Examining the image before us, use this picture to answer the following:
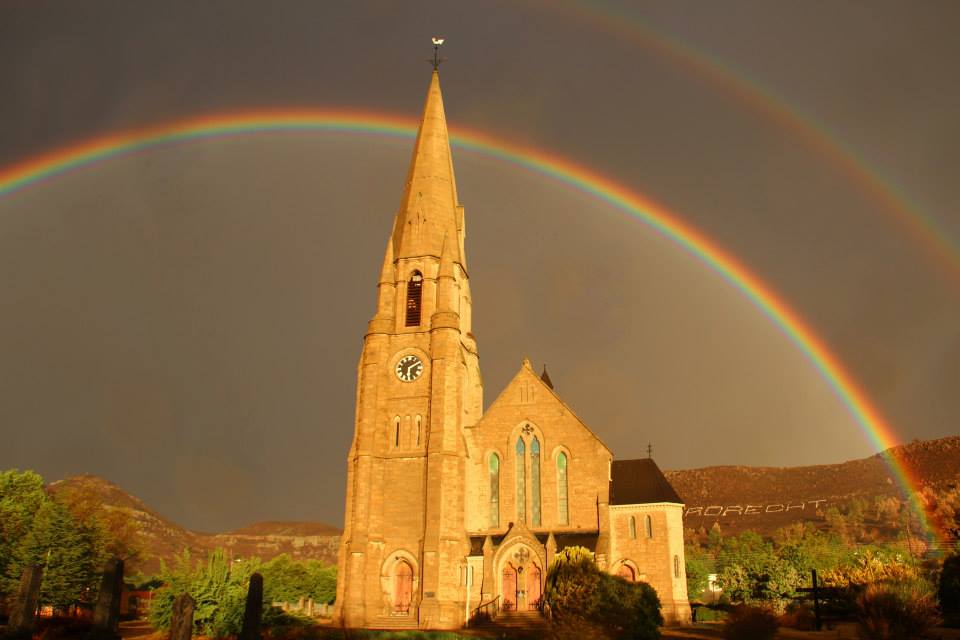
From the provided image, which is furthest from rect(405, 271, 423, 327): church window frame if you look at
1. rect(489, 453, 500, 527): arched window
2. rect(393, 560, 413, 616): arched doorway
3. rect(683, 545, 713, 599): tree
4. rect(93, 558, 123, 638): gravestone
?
rect(683, 545, 713, 599): tree

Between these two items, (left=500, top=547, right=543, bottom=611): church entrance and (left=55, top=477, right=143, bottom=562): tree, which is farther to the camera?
(left=55, top=477, right=143, bottom=562): tree

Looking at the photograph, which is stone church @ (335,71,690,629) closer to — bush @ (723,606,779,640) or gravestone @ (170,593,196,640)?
bush @ (723,606,779,640)

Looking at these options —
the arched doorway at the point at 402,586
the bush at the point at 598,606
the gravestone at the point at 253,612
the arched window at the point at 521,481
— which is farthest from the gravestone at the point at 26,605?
the arched window at the point at 521,481

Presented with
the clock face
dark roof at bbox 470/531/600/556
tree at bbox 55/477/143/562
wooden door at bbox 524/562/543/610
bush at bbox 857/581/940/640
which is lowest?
bush at bbox 857/581/940/640

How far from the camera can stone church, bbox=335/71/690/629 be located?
152 ft

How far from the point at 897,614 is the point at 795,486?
157360mm

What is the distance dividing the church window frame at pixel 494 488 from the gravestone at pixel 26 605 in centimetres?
2948

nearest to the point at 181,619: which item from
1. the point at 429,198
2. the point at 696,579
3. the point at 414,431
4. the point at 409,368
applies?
the point at 414,431

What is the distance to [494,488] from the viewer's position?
5041 cm

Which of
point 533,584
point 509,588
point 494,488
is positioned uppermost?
point 494,488

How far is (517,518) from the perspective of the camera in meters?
49.0

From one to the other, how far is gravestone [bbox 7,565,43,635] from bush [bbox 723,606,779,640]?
2374 cm

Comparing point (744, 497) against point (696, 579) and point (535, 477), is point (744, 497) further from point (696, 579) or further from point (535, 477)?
point (535, 477)

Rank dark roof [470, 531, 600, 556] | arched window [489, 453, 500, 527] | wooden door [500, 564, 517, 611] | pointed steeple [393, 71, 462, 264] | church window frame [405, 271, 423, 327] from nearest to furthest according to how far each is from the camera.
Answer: wooden door [500, 564, 517, 611] < dark roof [470, 531, 600, 556] < arched window [489, 453, 500, 527] < church window frame [405, 271, 423, 327] < pointed steeple [393, 71, 462, 264]
